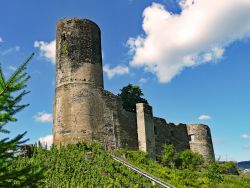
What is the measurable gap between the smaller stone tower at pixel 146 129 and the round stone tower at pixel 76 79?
3841mm

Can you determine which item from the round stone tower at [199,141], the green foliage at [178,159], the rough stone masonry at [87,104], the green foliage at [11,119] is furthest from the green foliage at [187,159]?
the green foliage at [11,119]

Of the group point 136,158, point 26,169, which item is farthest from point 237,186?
point 26,169

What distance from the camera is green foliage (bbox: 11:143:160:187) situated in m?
13.2

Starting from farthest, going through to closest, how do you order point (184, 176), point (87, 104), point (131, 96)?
point (131, 96), point (87, 104), point (184, 176)

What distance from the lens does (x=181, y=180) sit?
16.5 meters

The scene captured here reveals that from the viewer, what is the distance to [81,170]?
14773mm

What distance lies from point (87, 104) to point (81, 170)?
27.4ft

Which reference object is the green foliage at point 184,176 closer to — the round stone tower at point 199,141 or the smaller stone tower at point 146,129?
the smaller stone tower at point 146,129

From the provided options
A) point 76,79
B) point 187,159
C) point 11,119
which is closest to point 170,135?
point 187,159

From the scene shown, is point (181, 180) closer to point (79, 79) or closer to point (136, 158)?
point (136, 158)

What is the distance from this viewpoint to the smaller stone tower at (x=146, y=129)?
82.5 feet

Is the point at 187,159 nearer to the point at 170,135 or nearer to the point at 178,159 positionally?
the point at 178,159

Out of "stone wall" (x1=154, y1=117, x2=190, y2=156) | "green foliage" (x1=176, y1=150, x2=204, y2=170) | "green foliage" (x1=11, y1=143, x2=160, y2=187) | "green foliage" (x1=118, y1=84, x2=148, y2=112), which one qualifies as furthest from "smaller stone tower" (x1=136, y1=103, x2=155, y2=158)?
"green foliage" (x1=11, y1=143, x2=160, y2=187)

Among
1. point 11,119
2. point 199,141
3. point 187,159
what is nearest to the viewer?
point 11,119
